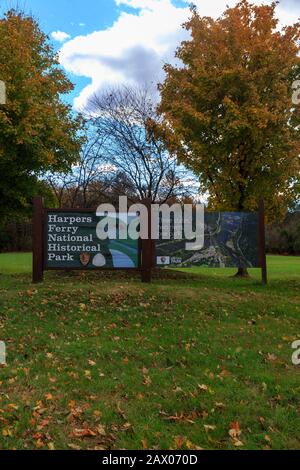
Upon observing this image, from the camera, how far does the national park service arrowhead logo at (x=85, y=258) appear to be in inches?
505

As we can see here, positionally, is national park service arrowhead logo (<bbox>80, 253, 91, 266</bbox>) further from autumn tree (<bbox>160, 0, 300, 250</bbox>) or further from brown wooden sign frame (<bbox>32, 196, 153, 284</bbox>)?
autumn tree (<bbox>160, 0, 300, 250</bbox>)

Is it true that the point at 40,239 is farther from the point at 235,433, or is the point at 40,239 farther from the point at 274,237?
the point at 274,237

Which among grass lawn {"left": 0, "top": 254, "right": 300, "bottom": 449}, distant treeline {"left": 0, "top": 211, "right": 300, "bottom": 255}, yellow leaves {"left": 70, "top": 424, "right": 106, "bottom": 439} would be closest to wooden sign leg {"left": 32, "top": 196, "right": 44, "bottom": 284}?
grass lawn {"left": 0, "top": 254, "right": 300, "bottom": 449}

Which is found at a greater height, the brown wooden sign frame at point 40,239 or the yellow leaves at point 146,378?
the brown wooden sign frame at point 40,239

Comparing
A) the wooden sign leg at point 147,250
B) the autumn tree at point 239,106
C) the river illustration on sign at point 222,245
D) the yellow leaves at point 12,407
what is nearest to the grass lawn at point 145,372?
the yellow leaves at point 12,407

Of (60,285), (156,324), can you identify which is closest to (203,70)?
(60,285)

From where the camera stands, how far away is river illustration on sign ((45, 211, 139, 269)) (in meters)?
12.8

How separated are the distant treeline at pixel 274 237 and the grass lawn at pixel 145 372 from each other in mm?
52093

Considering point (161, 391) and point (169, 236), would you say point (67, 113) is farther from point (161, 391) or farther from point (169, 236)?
point (161, 391)

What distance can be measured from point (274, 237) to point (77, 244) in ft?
187

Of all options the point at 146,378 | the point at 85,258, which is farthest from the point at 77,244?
the point at 146,378

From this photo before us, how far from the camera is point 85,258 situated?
12.8 metres

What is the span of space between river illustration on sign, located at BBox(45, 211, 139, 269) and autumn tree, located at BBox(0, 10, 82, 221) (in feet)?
12.2

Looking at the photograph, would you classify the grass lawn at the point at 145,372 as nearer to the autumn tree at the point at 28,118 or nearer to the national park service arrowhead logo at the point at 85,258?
the national park service arrowhead logo at the point at 85,258
